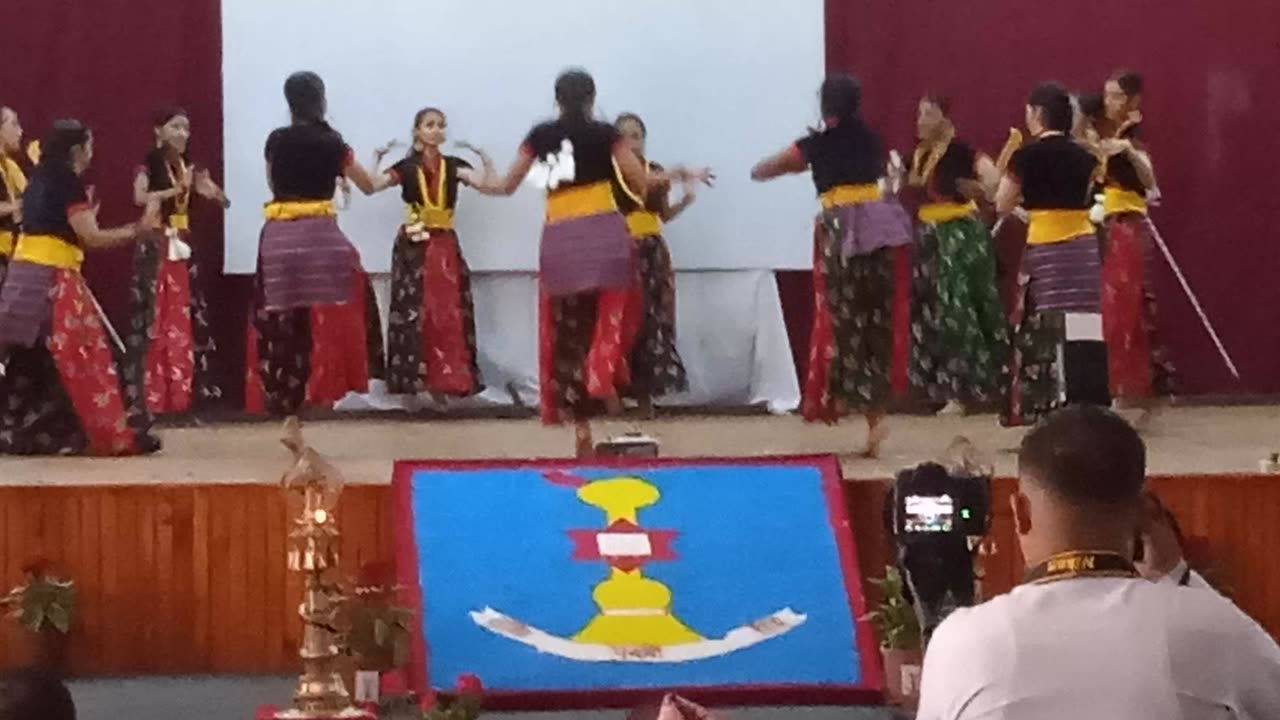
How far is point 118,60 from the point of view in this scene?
7.39 metres

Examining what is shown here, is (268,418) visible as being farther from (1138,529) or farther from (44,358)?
(1138,529)

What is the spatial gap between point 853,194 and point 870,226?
11 cm

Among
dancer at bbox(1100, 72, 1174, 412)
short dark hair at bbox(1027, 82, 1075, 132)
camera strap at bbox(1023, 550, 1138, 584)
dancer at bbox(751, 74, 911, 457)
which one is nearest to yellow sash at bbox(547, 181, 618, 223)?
dancer at bbox(751, 74, 911, 457)

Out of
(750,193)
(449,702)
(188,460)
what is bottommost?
(449,702)

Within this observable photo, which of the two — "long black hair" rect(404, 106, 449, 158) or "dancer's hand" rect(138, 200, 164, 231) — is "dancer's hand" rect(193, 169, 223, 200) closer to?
"dancer's hand" rect(138, 200, 164, 231)

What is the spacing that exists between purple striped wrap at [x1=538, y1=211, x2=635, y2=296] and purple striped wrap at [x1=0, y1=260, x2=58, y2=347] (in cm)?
154

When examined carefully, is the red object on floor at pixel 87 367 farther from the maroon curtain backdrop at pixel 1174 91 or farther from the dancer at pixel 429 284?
the maroon curtain backdrop at pixel 1174 91

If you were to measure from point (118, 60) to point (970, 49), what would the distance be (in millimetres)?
3304

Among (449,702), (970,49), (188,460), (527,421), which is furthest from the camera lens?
(970,49)

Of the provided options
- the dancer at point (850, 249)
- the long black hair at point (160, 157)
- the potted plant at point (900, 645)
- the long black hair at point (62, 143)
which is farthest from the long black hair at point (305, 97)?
the potted plant at point (900, 645)

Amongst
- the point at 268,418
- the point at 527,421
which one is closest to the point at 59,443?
the point at 268,418

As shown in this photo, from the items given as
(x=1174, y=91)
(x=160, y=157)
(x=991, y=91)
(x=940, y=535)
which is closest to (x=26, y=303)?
(x=160, y=157)

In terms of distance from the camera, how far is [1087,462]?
6.09 ft

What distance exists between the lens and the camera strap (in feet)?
5.81
